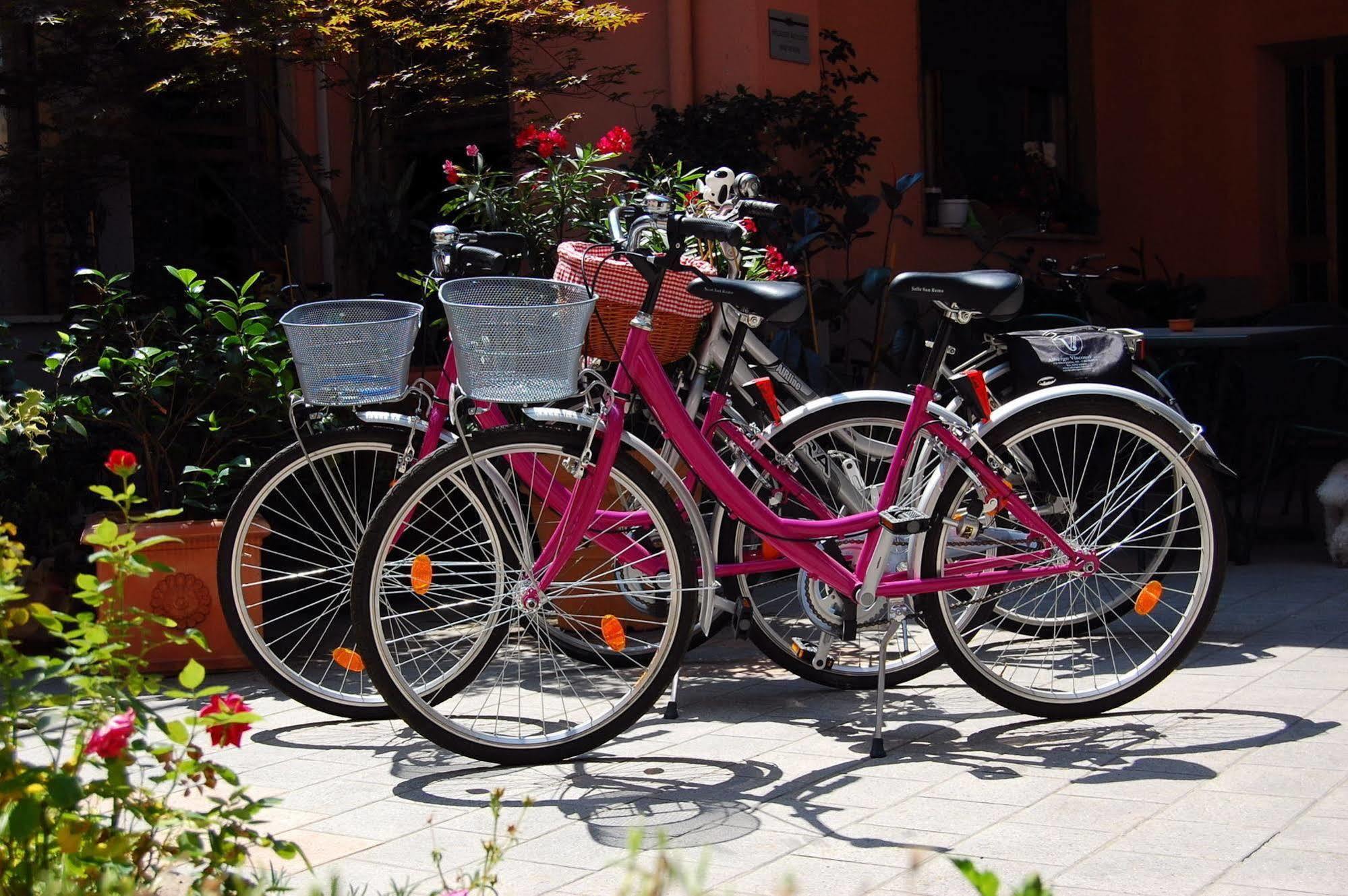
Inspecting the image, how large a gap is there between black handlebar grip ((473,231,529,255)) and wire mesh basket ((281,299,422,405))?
1.46 feet

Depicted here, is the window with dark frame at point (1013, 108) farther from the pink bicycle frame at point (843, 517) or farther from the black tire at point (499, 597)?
the black tire at point (499, 597)

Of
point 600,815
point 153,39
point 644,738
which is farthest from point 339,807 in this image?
point 153,39

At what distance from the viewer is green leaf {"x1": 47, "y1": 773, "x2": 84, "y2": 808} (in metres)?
2.00

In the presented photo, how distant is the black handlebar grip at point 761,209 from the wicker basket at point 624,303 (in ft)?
0.73

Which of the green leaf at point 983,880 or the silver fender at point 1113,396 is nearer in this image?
the green leaf at point 983,880

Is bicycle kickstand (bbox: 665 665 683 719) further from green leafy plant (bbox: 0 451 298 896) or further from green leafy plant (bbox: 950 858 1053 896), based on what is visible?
green leafy plant (bbox: 950 858 1053 896)

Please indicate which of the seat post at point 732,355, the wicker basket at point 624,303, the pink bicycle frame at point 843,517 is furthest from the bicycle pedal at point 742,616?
the wicker basket at point 624,303

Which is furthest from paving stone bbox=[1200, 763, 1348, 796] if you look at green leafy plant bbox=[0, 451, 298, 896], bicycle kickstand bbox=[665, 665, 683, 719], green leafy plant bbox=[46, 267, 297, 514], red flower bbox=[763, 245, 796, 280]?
green leafy plant bbox=[46, 267, 297, 514]

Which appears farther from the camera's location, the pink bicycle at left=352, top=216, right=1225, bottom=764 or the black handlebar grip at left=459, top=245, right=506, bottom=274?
the black handlebar grip at left=459, top=245, right=506, bottom=274

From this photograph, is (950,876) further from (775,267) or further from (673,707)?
(775,267)

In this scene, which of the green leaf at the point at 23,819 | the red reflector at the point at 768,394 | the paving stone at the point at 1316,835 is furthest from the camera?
the red reflector at the point at 768,394

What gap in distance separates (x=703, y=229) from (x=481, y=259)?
0.66 metres

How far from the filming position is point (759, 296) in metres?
3.60

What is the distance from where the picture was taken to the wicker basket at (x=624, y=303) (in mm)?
3973
